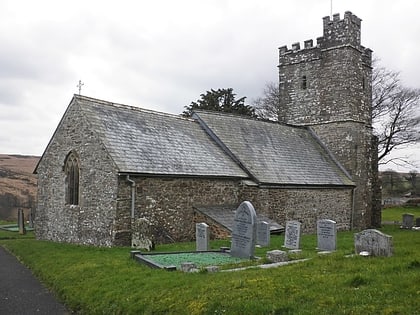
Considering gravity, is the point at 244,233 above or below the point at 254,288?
above

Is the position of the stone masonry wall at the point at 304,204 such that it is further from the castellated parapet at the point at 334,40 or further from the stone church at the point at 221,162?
the castellated parapet at the point at 334,40

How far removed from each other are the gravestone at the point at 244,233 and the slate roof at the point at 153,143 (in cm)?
530

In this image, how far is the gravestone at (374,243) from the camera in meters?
9.66

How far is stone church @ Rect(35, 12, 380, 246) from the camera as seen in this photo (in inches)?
659

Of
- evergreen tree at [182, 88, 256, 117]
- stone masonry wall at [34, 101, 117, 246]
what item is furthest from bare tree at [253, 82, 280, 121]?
stone masonry wall at [34, 101, 117, 246]

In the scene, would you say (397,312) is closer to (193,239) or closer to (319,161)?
(193,239)

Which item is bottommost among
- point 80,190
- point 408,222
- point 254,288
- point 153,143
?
point 408,222

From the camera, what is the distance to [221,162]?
20500 millimetres

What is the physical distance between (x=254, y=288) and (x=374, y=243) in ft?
12.2

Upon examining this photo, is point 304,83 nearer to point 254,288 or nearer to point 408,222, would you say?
point 408,222

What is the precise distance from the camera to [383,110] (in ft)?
124

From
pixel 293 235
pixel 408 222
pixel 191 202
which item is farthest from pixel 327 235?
pixel 408 222

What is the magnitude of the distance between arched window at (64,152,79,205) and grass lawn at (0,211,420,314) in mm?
6715

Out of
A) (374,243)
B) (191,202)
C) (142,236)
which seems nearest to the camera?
(374,243)
